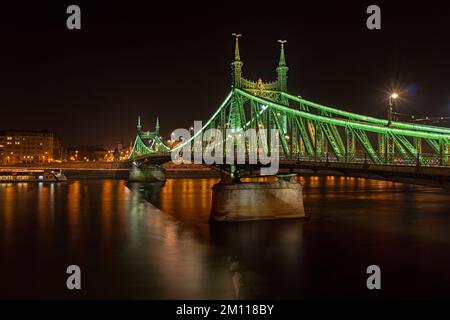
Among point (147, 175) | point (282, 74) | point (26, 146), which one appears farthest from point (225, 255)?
point (26, 146)

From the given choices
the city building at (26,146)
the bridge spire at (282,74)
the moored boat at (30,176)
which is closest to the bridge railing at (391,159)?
the bridge spire at (282,74)

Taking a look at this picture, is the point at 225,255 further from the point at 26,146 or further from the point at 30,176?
the point at 26,146

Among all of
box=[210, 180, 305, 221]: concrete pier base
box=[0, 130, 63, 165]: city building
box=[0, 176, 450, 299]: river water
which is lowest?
box=[0, 176, 450, 299]: river water

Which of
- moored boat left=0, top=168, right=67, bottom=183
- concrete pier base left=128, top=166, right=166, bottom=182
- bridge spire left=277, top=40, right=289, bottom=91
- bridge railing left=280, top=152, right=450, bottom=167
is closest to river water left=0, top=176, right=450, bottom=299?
bridge railing left=280, top=152, right=450, bottom=167

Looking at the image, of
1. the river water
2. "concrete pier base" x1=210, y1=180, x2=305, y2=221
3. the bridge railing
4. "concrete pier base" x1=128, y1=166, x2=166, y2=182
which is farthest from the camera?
"concrete pier base" x1=128, y1=166, x2=166, y2=182

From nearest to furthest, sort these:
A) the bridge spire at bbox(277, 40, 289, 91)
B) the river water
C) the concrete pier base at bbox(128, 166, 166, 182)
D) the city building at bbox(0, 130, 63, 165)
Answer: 1. the river water
2. the bridge spire at bbox(277, 40, 289, 91)
3. the concrete pier base at bbox(128, 166, 166, 182)
4. the city building at bbox(0, 130, 63, 165)

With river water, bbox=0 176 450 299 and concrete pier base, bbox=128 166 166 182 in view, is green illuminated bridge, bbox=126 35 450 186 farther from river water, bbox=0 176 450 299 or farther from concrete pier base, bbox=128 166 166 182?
concrete pier base, bbox=128 166 166 182
